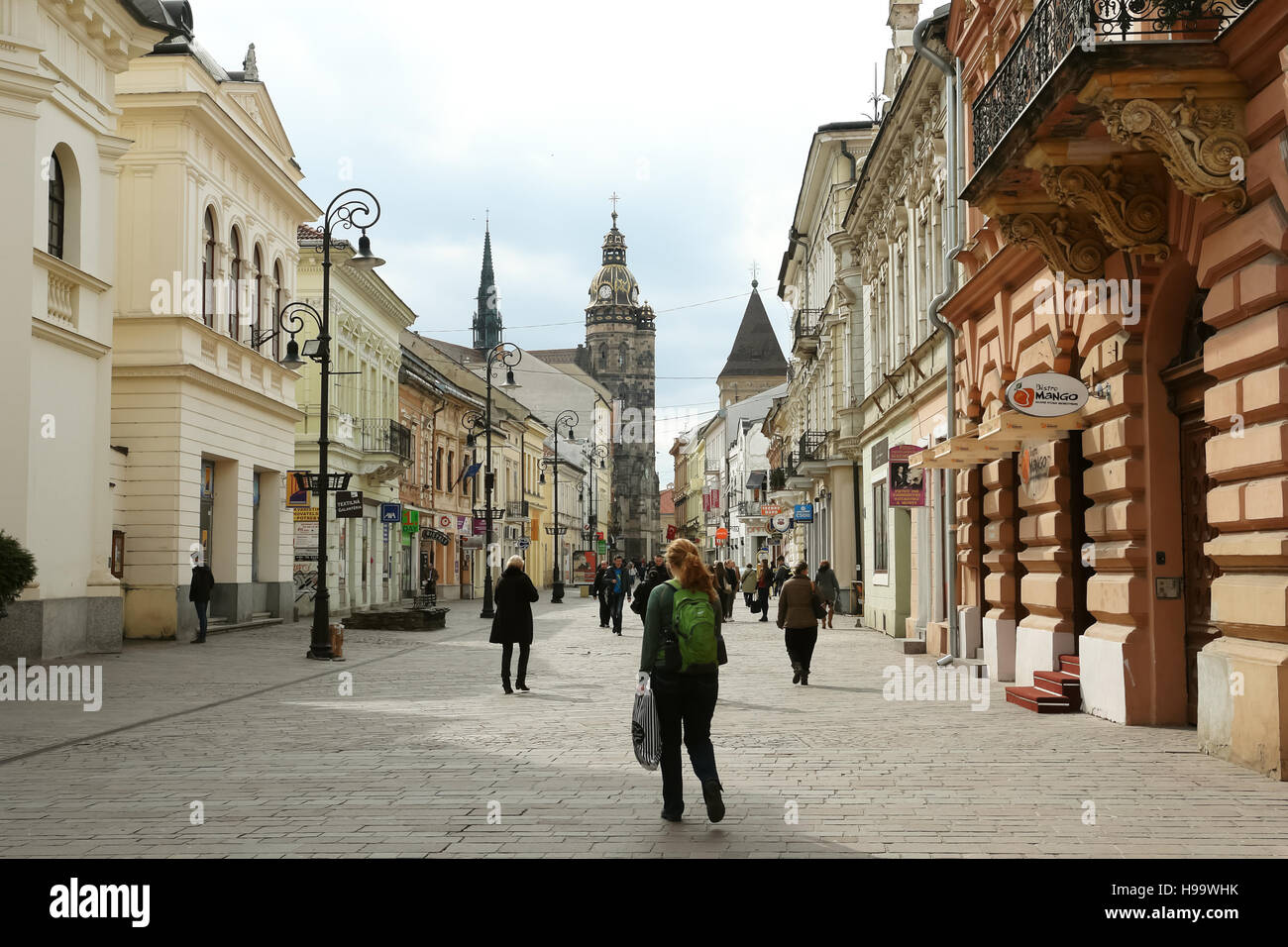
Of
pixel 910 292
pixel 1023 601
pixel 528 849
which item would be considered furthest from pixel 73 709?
pixel 910 292

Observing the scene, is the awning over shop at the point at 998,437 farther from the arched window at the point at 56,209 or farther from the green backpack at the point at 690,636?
the arched window at the point at 56,209

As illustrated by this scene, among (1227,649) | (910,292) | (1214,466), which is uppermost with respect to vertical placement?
(910,292)

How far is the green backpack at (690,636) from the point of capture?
832 cm

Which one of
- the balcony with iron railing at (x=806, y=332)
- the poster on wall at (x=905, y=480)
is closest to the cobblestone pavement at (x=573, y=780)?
the poster on wall at (x=905, y=480)

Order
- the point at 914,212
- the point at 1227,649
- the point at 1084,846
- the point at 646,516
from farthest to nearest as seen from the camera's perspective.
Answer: the point at 646,516 < the point at 914,212 < the point at 1227,649 < the point at 1084,846

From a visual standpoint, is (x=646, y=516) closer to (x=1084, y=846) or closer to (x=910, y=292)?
(x=910, y=292)

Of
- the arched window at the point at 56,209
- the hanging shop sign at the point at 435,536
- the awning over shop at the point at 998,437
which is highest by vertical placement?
the arched window at the point at 56,209

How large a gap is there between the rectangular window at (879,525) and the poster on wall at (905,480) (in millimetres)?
4589

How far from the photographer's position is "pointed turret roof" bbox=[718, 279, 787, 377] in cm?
11962

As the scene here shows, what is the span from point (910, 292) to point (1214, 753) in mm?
15886

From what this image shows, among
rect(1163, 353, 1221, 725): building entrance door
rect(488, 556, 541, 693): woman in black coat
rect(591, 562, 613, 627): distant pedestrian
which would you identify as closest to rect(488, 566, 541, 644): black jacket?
rect(488, 556, 541, 693): woman in black coat

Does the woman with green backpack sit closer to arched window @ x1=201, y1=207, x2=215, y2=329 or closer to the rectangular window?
the rectangular window

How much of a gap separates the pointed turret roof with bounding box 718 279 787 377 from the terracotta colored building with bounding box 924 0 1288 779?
101 m
